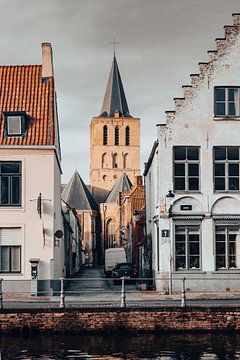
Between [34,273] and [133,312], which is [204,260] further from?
[133,312]

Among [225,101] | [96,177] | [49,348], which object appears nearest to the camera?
[49,348]

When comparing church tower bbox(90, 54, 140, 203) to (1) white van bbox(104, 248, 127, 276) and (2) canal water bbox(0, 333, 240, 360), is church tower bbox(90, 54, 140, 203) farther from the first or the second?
(2) canal water bbox(0, 333, 240, 360)

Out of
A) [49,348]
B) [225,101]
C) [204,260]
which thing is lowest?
[49,348]

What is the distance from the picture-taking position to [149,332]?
2747cm

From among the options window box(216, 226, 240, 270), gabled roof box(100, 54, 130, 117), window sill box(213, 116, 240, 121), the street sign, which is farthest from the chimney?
gabled roof box(100, 54, 130, 117)

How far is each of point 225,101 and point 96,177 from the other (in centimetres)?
11621

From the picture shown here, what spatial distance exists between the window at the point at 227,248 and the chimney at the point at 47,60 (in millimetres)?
12184

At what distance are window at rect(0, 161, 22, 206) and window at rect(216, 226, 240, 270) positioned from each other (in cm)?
1002

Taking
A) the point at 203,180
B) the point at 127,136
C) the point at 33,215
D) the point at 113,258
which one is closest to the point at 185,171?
the point at 203,180

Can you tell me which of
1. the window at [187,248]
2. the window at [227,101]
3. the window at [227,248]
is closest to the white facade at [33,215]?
the window at [187,248]

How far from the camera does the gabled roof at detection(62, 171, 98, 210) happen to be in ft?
436

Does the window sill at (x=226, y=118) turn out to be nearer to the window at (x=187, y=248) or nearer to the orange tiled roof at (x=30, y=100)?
the window at (x=187, y=248)

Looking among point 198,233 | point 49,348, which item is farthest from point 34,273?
point 49,348

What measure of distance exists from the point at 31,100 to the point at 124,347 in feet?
61.6
